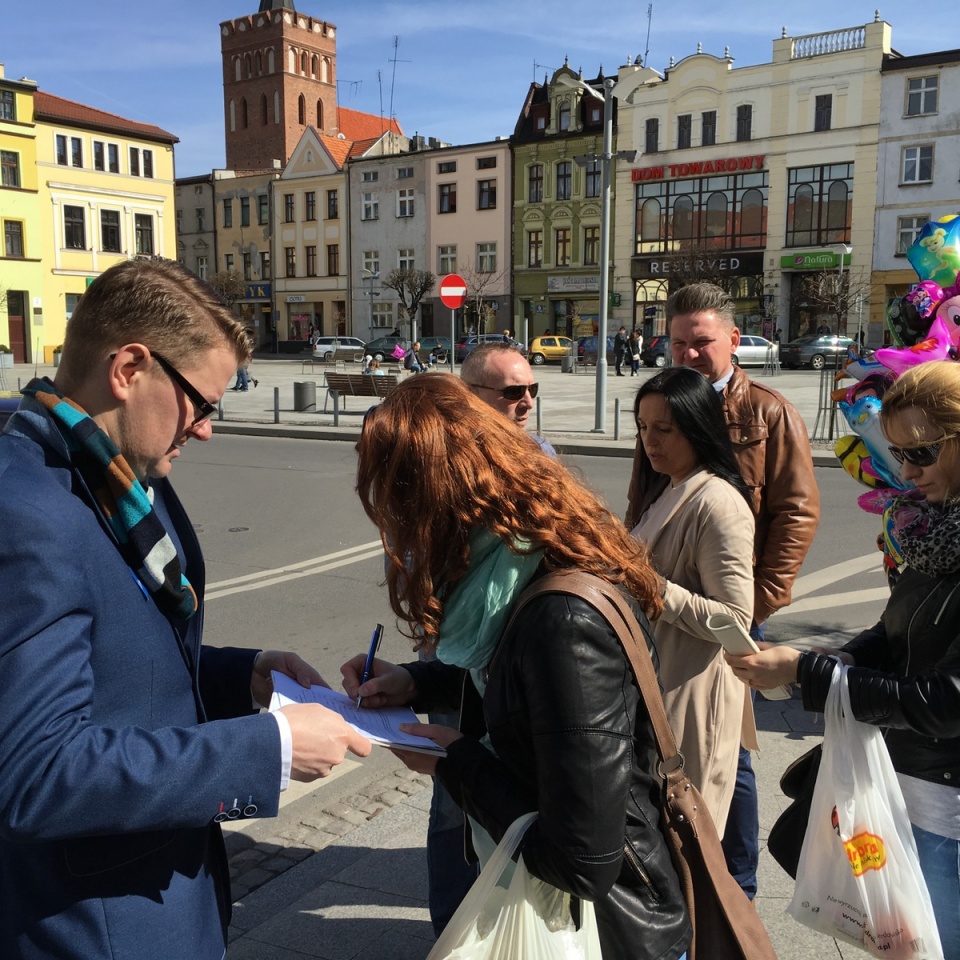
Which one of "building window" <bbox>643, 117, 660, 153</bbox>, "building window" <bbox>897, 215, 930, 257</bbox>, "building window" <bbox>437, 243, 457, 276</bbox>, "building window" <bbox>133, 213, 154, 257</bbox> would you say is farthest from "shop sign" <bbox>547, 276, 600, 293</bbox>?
"building window" <bbox>133, 213, 154, 257</bbox>

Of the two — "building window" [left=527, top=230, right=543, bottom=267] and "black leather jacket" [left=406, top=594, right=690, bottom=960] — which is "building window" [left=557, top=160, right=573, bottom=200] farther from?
"black leather jacket" [left=406, top=594, right=690, bottom=960]

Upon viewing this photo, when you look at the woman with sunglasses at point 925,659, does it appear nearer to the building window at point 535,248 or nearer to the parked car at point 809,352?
the parked car at point 809,352

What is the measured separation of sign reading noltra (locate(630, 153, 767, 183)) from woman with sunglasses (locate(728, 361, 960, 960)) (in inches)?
1791

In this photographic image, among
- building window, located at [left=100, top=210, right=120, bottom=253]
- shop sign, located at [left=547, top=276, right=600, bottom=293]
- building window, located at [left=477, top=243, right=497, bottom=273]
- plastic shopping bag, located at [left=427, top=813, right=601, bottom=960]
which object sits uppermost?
building window, located at [left=100, top=210, right=120, bottom=253]

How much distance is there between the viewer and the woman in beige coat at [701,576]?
270cm

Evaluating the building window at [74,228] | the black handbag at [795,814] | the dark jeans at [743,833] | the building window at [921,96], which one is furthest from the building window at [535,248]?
the black handbag at [795,814]

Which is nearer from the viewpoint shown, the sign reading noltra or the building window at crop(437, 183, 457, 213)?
the sign reading noltra

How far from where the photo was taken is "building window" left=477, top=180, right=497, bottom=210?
50938 millimetres

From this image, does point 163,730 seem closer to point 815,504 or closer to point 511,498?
point 511,498

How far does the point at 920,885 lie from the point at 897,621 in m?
0.59

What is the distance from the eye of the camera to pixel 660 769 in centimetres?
172

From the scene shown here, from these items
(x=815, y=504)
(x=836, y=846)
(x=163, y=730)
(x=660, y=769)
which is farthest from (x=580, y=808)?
(x=815, y=504)

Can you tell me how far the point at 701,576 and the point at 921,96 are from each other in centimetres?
4464

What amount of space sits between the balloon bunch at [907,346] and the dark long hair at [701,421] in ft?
2.19
